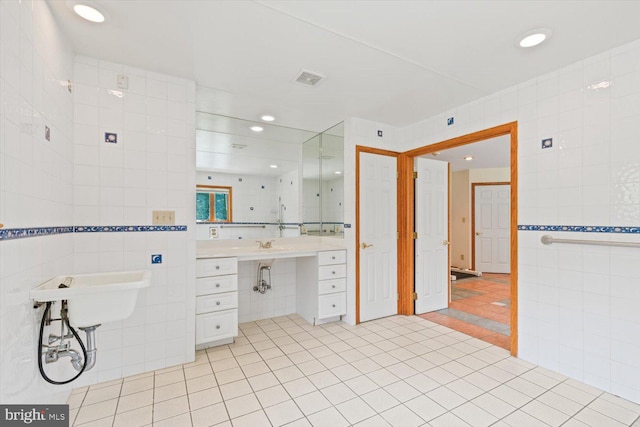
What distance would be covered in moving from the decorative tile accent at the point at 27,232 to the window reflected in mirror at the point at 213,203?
4.13 feet

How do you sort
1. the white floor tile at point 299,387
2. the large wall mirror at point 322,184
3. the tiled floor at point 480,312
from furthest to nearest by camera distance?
1. the large wall mirror at point 322,184
2. the tiled floor at point 480,312
3. the white floor tile at point 299,387

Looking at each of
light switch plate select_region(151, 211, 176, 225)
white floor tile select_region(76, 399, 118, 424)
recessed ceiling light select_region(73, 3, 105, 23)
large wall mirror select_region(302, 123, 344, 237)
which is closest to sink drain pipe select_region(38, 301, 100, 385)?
white floor tile select_region(76, 399, 118, 424)

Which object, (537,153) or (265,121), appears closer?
(537,153)

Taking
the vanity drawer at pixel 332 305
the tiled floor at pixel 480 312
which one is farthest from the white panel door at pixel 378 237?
the tiled floor at pixel 480 312

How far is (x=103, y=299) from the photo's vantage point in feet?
5.08

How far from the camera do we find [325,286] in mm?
3205

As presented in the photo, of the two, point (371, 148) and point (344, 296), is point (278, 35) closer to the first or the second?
point (371, 148)

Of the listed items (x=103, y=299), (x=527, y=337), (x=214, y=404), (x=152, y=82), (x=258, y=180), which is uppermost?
(x=152, y=82)

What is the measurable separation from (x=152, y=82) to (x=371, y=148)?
226 cm

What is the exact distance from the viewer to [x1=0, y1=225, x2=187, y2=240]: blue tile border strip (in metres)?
1.21

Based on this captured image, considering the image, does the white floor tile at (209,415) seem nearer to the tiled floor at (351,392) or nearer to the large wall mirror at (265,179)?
the tiled floor at (351,392)

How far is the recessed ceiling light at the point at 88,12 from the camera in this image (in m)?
1.62

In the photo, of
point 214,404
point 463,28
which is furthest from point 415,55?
point 214,404

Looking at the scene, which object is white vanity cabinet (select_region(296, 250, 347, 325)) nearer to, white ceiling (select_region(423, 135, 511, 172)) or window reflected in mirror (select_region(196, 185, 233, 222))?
window reflected in mirror (select_region(196, 185, 233, 222))
